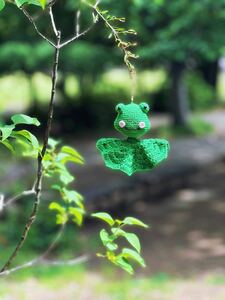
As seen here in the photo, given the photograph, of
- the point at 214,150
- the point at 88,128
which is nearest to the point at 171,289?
the point at 214,150

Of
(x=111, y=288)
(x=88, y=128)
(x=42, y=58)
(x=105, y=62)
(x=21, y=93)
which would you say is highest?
(x=21, y=93)

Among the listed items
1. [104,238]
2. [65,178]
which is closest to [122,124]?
[104,238]

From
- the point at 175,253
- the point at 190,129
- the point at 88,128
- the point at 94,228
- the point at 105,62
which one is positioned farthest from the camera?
the point at 88,128

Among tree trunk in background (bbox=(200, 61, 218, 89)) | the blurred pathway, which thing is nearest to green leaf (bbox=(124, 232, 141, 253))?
the blurred pathway

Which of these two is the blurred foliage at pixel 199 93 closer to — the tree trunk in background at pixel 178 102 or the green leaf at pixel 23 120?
the tree trunk in background at pixel 178 102

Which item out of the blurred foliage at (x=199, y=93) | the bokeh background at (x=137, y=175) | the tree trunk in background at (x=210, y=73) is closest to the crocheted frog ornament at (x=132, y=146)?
the bokeh background at (x=137, y=175)

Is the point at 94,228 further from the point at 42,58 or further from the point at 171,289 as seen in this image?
the point at 42,58

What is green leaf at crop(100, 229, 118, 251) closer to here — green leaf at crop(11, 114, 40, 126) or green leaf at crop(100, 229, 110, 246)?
green leaf at crop(100, 229, 110, 246)
